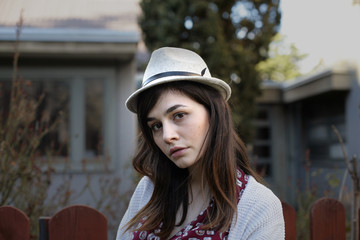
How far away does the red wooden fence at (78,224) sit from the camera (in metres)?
1.87

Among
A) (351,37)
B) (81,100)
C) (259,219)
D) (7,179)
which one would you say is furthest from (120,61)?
(259,219)

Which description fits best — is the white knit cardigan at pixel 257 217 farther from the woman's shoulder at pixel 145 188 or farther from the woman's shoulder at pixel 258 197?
the woman's shoulder at pixel 145 188

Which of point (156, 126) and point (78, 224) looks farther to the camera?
point (78, 224)

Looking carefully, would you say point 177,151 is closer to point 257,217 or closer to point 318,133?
point 257,217

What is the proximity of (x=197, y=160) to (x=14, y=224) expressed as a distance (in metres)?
0.93

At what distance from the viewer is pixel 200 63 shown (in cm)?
170

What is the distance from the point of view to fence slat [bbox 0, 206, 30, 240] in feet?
6.23

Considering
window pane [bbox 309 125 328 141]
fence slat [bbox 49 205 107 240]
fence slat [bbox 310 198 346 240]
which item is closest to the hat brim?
fence slat [bbox 49 205 107 240]

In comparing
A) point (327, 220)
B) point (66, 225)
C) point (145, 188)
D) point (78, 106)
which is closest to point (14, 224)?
point (66, 225)

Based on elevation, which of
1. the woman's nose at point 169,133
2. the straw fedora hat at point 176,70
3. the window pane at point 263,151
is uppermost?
the window pane at point 263,151

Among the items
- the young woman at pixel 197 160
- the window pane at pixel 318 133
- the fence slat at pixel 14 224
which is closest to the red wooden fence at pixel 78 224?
the fence slat at pixel 14 224

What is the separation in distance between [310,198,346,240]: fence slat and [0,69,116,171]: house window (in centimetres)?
463

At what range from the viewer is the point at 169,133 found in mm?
1568

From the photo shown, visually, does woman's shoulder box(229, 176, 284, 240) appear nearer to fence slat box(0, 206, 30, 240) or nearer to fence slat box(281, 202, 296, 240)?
fence slat box(281, 202, 296, 240)
